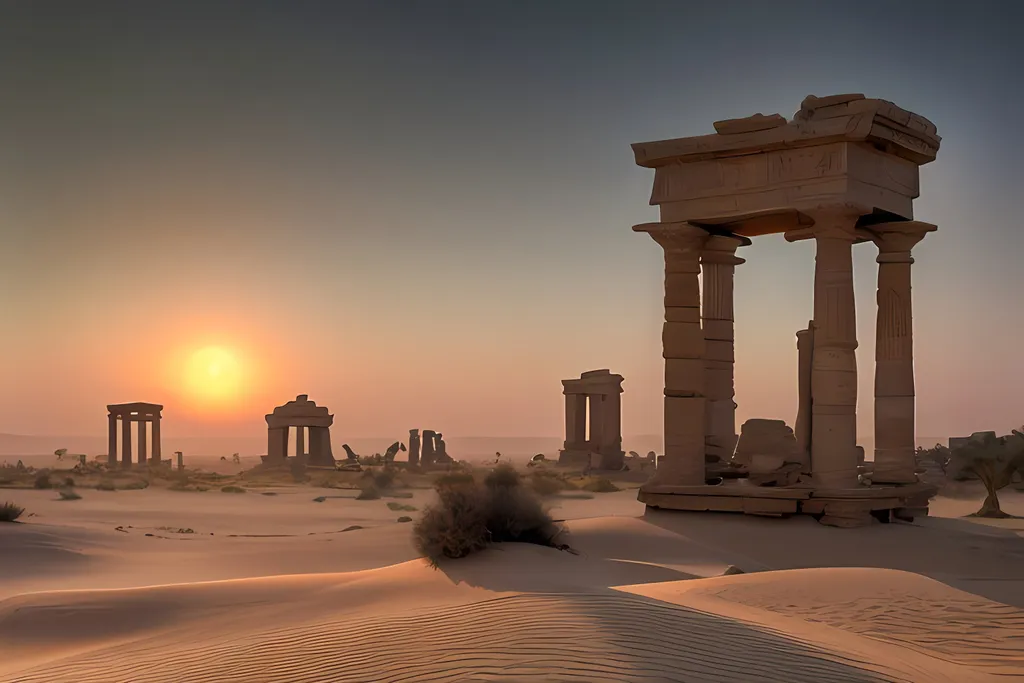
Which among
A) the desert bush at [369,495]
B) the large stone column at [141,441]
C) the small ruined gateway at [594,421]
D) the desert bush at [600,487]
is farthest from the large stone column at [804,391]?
the large stone column at [141,441]

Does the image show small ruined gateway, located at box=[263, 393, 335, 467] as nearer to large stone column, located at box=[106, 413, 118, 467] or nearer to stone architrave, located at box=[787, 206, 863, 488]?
large stone column, located at box=[106, 413, 118, 467]

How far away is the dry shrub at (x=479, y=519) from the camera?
1162 centimetres

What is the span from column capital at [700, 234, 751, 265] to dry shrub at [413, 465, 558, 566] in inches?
350

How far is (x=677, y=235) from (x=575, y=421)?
2729cm

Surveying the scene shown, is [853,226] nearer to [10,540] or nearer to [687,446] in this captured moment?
[687,446]

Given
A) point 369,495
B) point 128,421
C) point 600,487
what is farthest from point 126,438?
point 600,487

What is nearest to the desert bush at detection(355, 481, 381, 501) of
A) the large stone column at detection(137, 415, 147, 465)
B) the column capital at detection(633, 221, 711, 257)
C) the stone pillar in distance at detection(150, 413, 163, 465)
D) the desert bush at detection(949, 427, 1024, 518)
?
the column capital at detection(633, 221, 711, 257)

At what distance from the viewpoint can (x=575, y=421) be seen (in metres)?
45.4

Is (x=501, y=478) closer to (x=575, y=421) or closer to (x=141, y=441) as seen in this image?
(x=575, y=421)

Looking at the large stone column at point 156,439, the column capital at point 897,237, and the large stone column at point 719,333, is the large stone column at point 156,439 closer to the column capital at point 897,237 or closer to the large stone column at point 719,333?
the large stone column at point 719,333

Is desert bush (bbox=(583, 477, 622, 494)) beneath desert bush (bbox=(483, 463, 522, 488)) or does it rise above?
beneath

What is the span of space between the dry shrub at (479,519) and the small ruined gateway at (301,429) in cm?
3594

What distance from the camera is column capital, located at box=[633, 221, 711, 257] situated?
1855 cm

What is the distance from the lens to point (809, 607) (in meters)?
10.4
